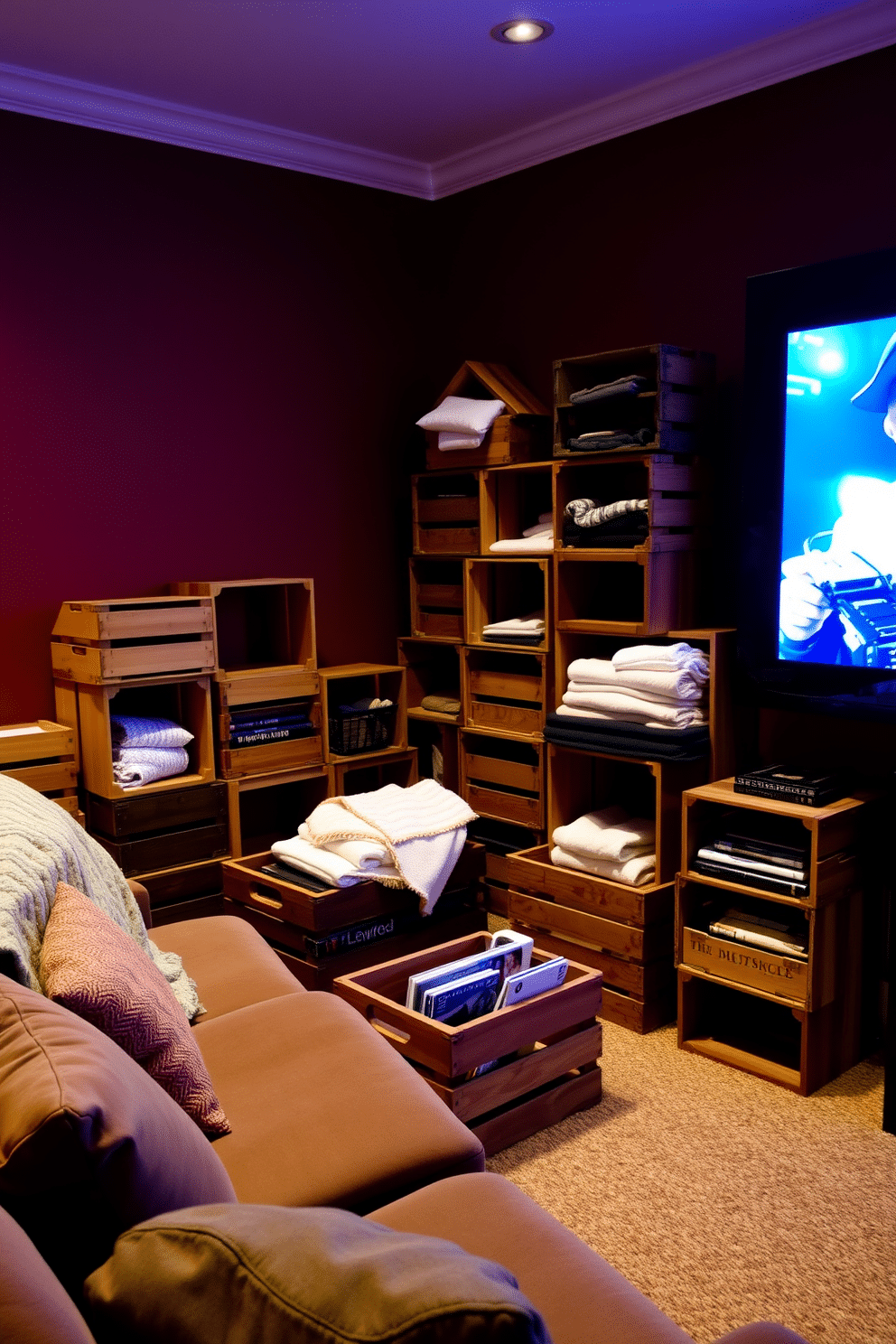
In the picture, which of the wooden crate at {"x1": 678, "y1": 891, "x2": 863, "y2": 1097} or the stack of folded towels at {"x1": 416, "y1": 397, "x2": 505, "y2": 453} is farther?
the stack of folded towels at {"x1": 416, "y1": 397, "x2": 505, "y2": 453}

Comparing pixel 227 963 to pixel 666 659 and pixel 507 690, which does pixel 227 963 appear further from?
pixel 507 690

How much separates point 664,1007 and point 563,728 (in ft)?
2.83

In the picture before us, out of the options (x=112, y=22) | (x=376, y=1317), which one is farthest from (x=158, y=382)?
(x=376, y=1317)

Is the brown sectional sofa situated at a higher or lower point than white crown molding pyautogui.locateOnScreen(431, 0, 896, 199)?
lower

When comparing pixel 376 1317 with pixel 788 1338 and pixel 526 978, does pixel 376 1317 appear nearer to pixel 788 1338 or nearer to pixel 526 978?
pixel 788 1338

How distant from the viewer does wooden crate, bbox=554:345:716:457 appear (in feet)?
10.5

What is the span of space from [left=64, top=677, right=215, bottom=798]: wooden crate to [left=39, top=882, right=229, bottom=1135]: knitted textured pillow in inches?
62.2

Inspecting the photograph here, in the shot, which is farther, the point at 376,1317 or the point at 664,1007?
the point at 664,1007

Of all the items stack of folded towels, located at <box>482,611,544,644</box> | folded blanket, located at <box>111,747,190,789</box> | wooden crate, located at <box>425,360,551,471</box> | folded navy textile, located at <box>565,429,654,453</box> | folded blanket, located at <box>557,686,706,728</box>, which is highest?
wooden crate, located at <box>425,360,551,471</box>

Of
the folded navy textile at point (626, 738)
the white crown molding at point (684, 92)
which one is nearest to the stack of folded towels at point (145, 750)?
the folded navy textile at point (626, 738)

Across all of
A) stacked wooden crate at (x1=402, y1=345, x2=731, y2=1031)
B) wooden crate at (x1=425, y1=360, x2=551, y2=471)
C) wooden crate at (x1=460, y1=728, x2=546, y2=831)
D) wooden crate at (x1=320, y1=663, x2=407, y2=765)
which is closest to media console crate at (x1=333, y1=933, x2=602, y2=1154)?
stacked wooden crate at (x1=402, y1=345, x2=731, y2=1031)

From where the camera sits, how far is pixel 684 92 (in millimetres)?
3400

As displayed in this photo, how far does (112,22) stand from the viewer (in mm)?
2957

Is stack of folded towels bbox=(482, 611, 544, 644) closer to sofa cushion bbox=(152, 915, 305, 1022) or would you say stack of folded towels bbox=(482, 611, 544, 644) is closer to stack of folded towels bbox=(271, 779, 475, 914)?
stack of folded towels bbox=(271, 779, 475, 914)
